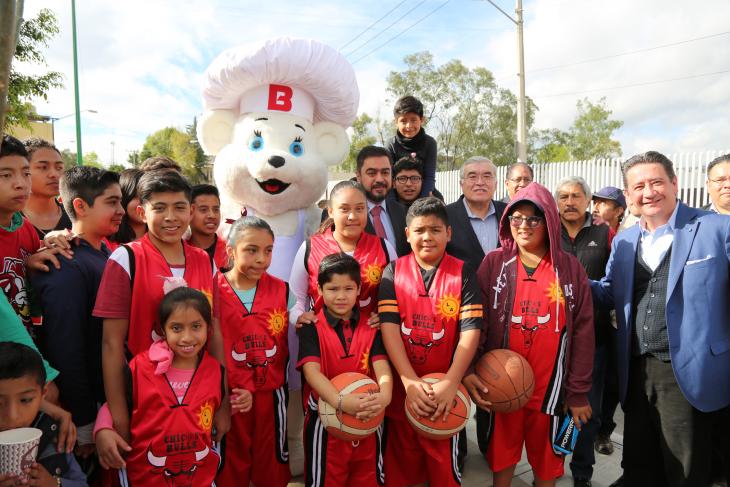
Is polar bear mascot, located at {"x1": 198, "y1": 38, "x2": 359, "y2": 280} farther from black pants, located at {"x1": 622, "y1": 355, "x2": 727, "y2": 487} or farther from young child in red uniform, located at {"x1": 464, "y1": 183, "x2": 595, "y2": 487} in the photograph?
black pants, located at {"x1": 622, "y1": 355, "x2": 727, "y2": 487}

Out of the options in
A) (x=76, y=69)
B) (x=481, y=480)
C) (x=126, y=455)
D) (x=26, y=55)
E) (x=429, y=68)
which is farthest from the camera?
(x=429, y=68)

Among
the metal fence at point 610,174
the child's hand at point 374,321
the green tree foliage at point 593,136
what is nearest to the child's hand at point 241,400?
the child's hand at point 374,321

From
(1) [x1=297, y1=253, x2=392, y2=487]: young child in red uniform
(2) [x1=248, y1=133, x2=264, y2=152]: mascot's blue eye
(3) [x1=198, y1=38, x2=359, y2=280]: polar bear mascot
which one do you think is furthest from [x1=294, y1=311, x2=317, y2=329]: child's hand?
(2) [x1=248, y1=133, x2=264, y2=152]: mascot's blue eye

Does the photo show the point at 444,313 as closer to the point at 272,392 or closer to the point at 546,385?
the point at 546,385

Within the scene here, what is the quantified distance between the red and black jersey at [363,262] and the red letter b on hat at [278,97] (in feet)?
5.57

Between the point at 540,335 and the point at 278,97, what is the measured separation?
309 centimetres

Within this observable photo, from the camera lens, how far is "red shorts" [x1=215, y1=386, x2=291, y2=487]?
282 centimetres

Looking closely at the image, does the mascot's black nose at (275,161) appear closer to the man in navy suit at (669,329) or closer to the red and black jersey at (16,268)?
the red and black jersey at (16,268)

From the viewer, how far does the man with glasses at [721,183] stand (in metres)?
3.28

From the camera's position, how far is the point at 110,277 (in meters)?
2.42

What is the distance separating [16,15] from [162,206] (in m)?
1.47

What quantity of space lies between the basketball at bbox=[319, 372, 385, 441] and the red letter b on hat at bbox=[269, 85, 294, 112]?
272 cm

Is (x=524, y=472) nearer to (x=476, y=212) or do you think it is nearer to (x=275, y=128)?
(x=476, y=212)

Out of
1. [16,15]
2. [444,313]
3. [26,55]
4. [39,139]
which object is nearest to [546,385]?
[444,313]
